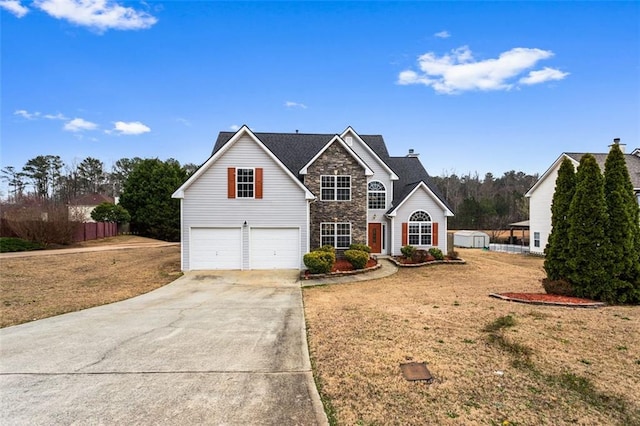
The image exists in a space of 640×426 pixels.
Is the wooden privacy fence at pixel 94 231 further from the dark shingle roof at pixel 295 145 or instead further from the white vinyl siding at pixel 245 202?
the white vinyl siding at pixel 245 202

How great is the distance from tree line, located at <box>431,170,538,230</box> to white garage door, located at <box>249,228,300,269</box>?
35.7 m

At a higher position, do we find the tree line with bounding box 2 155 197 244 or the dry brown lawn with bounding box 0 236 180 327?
the tree line with bounding box 2 155 197 244

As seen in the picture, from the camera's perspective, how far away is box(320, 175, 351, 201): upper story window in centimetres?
1875

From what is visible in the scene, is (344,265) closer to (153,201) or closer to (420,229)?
(420,229)

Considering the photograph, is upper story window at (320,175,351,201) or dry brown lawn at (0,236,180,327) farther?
upper story window at (320,175,351,201)

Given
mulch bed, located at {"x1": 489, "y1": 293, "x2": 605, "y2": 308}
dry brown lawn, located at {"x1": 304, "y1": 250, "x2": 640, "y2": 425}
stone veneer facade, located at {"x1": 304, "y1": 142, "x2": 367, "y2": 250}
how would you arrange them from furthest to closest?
stone veneer facade, located at {"x1": 304, "y1": 142, "x2": 367, "y2": 250} → mulch bed, located at {"x1": 489, "y1": 293, "x2": 605, "y2": 308} → dry brown lawn, located at {"x1": 304, "y1": 250, "x2": 640, "y2": 425}

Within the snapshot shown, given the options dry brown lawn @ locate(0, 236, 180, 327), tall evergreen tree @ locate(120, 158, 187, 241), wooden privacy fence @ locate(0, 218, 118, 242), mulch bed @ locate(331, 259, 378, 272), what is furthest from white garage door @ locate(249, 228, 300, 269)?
tall evergreen tree @ locate(120, 158, 187, 241)

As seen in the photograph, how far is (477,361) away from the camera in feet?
17.2

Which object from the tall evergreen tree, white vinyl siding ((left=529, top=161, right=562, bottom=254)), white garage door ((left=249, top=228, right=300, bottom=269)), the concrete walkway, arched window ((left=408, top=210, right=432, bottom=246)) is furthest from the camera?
the tall evergreen tree

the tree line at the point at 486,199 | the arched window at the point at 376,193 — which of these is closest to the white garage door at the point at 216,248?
the arched window at the point at 376,193

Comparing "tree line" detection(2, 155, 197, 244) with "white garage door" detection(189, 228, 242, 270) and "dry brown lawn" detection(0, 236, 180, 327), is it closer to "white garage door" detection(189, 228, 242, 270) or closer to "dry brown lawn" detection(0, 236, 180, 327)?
"dry brown lawn" detection(0, 236, 180, 327)

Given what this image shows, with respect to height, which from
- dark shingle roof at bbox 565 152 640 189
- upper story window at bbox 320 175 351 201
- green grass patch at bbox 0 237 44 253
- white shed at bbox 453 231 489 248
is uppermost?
dark shingle roof at bbox 565 152 640 189

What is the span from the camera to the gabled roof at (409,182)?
65.9 ft

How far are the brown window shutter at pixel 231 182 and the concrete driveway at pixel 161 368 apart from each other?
24.8 ft
